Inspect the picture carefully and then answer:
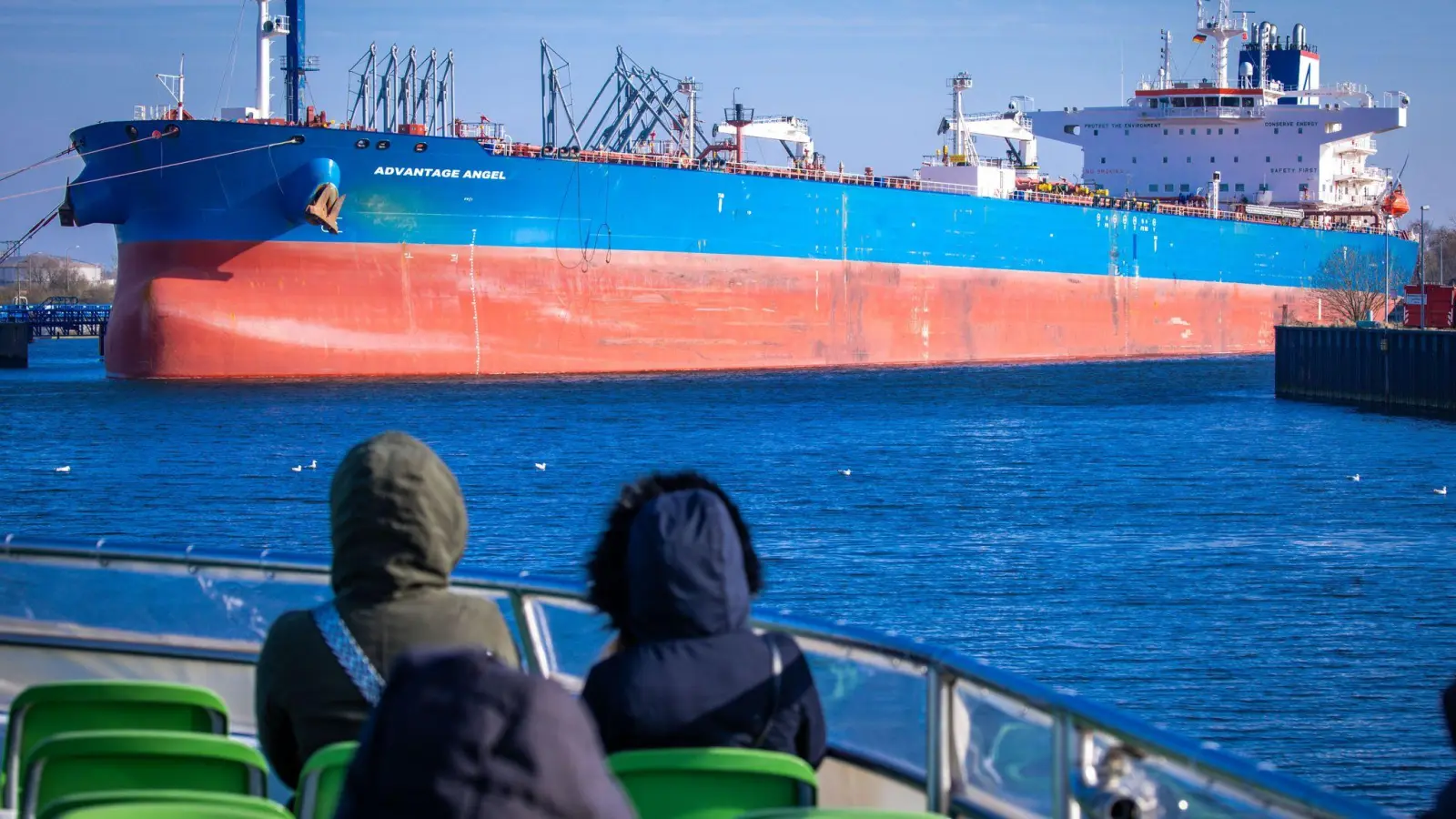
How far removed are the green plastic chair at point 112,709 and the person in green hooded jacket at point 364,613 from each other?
18 centimetres

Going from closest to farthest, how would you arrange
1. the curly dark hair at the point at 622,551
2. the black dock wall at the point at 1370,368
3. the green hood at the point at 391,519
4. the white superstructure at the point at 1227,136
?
the green hood at the point at 391,519 → the curly dark hair at the point at 622,551 → the black dock wall at the point at 1370,368 → the white superstructure at the point at 1227,136

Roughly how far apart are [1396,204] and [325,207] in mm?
35214

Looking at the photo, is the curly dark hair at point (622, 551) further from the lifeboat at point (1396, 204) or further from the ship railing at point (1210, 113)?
the lifeboat at point (1396, 204)

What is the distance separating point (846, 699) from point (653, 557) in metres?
0.68

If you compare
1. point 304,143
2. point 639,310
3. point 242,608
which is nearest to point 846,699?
point 242,608

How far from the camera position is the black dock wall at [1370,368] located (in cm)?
2776

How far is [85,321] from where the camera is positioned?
220ft

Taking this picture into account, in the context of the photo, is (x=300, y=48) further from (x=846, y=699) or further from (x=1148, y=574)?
(x=846, y=699)

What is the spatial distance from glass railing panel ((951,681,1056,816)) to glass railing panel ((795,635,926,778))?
0.09 metres

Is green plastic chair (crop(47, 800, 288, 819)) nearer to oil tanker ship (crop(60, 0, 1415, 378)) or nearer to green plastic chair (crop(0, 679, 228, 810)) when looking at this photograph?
green plastic chair (crop(0, 679, 228, 810))

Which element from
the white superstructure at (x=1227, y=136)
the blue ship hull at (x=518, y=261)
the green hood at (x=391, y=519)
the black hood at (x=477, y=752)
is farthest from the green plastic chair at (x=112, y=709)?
the white superstructure at (x=1227, y=136)

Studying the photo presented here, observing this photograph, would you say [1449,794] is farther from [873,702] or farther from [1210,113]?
[1210,113]

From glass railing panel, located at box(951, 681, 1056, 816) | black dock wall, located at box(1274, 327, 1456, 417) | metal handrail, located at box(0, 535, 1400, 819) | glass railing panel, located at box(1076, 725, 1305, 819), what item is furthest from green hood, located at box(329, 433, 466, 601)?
black dock wall, located at box(1274, 327, 1456, 417)

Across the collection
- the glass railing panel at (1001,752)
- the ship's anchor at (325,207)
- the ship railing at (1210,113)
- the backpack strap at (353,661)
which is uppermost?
the ship railing at (1210,113)
